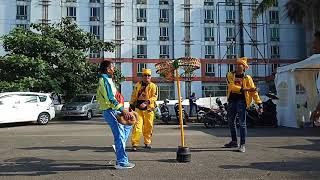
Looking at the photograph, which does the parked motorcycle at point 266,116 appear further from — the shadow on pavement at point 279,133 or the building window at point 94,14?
the building window at point 94,14

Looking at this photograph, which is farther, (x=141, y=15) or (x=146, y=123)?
(x=141, y=15)

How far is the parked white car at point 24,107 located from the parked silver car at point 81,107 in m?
4.60

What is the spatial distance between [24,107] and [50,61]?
25.8 feet

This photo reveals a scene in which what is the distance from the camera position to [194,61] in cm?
862

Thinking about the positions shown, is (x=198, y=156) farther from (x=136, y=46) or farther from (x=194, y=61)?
(x=136, y=46)

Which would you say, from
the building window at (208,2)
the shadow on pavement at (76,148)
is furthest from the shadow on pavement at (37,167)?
the building window at (208,2)

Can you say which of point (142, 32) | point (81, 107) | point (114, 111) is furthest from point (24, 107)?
point (142, 32)

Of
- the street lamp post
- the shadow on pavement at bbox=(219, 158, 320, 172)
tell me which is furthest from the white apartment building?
the shadow on pavement at bbox=(219, 158, 320, 172)

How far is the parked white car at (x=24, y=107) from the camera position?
64.8 feet

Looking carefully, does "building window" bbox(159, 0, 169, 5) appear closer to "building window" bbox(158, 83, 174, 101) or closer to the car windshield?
"building window" bbox(158, 83, 174, 101)

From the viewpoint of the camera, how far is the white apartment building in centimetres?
5725

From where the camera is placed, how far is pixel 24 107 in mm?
20578

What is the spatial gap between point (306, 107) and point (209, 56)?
43322 millimetres

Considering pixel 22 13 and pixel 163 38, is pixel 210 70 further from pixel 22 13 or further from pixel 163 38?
pixel 22 13
